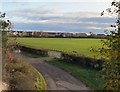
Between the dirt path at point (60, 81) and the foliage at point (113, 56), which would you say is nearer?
the foliage at point (113, 56)

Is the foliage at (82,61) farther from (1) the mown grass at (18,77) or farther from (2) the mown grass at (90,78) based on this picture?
(1) the mown grass at (18,77)

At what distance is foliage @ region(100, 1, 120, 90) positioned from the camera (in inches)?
328

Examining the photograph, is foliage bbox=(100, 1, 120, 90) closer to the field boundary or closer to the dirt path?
the dirt path

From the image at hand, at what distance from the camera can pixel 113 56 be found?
833 centimetres

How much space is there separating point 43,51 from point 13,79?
2720cm

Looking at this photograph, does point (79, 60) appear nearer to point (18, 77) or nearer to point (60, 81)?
point (60, 81)

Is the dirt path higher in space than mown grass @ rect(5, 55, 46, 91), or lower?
lower

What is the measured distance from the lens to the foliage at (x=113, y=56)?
27.3 ft

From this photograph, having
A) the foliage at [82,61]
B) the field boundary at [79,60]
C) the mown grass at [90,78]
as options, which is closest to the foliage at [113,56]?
the mown grass at [90,78]

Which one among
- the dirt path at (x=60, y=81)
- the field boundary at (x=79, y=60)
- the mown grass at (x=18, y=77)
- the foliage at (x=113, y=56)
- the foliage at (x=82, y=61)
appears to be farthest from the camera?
the foliage at (x=82, y=61)

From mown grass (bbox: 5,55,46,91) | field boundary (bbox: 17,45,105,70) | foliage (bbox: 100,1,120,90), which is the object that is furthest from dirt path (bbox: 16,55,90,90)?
foliage (bbox: 100,1,120,90)

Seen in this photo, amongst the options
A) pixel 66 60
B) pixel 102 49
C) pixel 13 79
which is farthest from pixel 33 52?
pixel 102 49

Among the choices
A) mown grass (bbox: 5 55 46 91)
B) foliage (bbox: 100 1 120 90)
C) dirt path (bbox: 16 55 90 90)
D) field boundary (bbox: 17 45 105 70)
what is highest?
foliage (bbox: 100 1 120 90)

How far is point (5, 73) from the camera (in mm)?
16406
